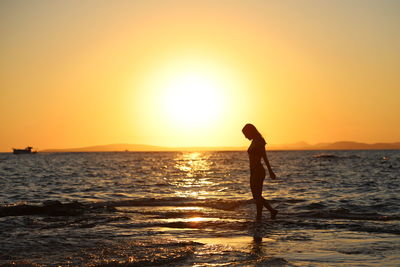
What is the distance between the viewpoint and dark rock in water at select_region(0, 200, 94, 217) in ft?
46.8

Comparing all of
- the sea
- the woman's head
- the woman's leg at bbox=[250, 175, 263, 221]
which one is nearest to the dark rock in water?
the sea

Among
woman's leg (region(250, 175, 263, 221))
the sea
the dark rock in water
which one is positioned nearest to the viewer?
the sea

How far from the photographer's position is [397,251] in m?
8.39

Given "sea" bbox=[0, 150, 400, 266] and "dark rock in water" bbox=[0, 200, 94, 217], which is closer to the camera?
"sea" bbox=[0, 150, 400, 266]

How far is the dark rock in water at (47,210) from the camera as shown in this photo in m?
14.3

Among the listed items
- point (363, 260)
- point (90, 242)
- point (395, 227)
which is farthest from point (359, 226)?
point (90, 242)

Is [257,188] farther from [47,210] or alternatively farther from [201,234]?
[47,210]

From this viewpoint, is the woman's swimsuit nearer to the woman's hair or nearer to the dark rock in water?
the woman's hair

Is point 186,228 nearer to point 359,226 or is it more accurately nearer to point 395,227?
point 359,226

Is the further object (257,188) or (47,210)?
(47,210)

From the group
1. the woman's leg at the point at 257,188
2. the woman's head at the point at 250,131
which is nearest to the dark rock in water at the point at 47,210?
the woman's leg at the point at 257,188

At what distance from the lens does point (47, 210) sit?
48.6 feet

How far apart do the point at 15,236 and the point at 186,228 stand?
3976mm

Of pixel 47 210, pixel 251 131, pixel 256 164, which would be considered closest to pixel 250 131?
Result: pixel 251 131
